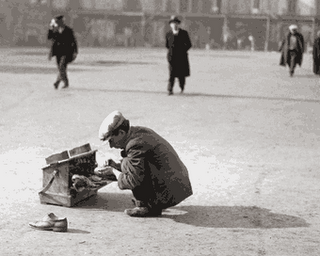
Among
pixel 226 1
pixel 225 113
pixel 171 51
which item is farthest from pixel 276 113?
pixel 226 1

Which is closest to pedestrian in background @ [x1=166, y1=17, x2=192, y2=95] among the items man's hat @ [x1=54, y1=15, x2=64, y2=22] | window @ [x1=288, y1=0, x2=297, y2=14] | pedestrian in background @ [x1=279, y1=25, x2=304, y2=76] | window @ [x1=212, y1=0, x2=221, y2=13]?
man's hat @ [x1=54, y1=15, x2=64, y2=22]

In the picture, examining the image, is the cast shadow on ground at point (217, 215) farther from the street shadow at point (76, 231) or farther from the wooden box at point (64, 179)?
the street shadow at point (76, 231)

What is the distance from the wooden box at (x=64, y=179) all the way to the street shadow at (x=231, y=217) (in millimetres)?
687

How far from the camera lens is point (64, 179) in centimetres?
500

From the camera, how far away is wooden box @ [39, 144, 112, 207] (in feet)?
16.4

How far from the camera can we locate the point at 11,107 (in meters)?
11.5

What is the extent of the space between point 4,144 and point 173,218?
143 inches

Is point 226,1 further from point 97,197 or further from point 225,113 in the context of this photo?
point 97,197

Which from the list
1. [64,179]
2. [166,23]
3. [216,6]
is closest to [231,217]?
[64,179]

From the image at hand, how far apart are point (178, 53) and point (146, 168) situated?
30.8ft

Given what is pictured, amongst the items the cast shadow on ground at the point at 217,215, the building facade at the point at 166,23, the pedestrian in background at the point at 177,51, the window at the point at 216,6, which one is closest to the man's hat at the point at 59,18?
the pedestrian in background at the point at 177,51

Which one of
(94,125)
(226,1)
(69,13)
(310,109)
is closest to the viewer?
(94,125)

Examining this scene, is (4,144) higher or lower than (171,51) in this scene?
lower

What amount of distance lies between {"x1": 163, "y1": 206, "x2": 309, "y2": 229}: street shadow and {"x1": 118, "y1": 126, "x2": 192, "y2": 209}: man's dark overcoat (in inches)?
8.9
